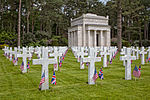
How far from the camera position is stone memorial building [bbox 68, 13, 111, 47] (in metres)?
32.2

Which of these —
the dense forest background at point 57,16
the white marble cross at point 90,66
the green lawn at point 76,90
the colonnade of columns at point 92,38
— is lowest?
the green lawn at point 76,90

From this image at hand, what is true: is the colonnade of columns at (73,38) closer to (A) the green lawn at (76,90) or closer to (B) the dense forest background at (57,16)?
(B) the dense forest background at (57,16)

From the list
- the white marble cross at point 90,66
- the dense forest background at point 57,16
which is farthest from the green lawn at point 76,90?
the dense forest background at point 57,16

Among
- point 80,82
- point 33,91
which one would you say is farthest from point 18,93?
point 80,82

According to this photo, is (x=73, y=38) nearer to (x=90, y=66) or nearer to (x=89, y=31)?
(x=89, y=31)

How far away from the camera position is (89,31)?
32219 millimetres

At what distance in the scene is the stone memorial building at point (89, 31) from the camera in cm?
3219

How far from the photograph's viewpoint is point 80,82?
649 centimetres

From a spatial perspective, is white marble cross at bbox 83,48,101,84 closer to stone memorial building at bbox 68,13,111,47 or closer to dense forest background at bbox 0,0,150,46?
stone memorial building at bbox 68,13,111,47

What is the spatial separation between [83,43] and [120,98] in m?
27.8

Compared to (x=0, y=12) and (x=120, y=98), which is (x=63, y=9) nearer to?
(x=0, y=12)

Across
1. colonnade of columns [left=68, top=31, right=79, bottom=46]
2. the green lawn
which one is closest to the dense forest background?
colonnade of columns [left=68, top=31, right=79, bottom=46]

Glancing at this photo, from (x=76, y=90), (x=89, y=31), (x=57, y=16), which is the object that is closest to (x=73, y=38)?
(x=89, y=31)

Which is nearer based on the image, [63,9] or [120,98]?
[120,98]
